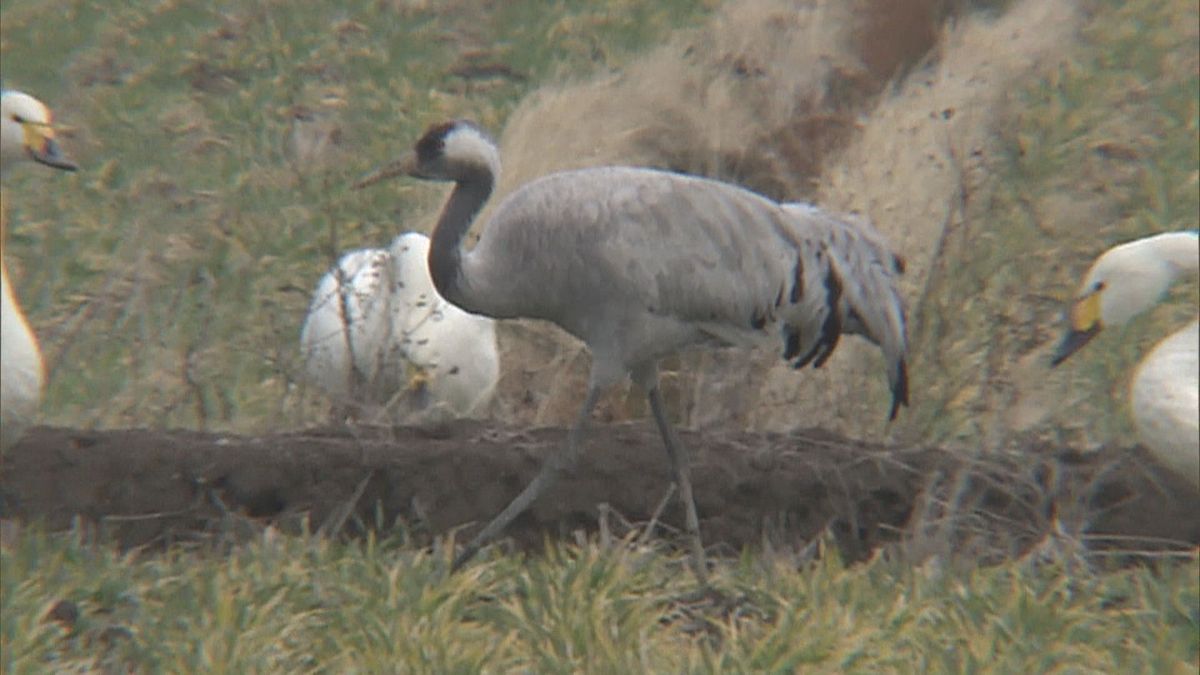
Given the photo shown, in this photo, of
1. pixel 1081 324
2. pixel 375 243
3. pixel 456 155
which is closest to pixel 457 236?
pixel 456 155

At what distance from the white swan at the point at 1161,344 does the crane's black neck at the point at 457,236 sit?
1.51 meters

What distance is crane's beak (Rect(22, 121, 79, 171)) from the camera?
6.03m

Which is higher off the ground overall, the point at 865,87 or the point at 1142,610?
the point at 865,87

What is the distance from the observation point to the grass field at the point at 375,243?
5059mm

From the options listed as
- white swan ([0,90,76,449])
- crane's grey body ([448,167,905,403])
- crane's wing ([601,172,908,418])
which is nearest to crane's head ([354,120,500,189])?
crane's grey body ([448,167,905,403])

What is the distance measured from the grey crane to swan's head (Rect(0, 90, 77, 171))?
900 mm

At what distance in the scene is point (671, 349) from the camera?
5.77 meters

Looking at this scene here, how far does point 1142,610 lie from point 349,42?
8.20 metres

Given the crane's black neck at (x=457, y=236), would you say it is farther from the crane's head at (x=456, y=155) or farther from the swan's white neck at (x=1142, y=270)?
the swan's white neck at (x=1142, y=270)

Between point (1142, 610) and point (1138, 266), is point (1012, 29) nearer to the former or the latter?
point (1138, 266)

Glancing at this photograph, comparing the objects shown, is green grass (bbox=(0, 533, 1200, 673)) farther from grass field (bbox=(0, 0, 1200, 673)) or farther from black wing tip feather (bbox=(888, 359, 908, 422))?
black wing tip feather (bbox=(888, 359, 908, 422))

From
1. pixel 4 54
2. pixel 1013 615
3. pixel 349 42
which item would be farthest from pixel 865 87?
pixel 4 54

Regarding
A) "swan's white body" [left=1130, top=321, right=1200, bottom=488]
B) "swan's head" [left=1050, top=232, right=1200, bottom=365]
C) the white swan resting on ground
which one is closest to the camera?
"swan's white body" [left=1130, top=321, right=1200, bottom=488]

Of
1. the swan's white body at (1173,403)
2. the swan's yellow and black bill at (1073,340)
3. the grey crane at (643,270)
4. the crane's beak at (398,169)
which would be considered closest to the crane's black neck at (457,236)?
the grey crane at (643,270)
